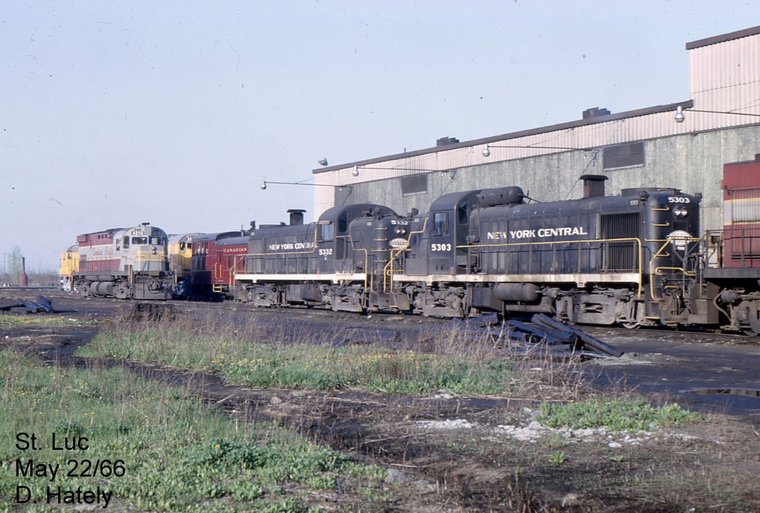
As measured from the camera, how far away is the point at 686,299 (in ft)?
64.7

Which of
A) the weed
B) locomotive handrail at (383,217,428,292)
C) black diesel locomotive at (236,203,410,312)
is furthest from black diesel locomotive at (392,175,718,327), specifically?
the weed

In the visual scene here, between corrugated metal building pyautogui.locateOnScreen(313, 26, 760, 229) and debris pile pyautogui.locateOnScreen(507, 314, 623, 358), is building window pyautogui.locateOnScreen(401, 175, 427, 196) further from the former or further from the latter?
debris pile pyautogui.locateOnScreen(507, 314, 623, 358)

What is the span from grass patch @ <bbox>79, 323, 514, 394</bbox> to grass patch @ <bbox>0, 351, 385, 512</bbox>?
272 centimetres

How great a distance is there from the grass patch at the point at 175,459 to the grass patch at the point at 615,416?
8.77 ft

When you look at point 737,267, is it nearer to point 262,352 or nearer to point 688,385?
point 688,385

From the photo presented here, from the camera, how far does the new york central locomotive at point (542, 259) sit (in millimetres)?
19469

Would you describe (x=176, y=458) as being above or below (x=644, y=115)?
below

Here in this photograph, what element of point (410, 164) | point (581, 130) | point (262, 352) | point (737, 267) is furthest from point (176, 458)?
point (410, 164)

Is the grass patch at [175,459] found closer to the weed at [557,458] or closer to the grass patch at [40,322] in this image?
the weed at [557,458]

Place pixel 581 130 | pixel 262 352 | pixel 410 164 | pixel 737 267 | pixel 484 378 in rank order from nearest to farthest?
pixel 484 378
pixel 262 352
pixel 737 267
pixel 581 130
pixel 410 164

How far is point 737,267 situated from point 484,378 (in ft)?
32.8

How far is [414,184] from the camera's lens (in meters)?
44.1

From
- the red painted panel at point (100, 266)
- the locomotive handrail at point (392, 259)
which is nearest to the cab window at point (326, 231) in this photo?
the locomotive handrail at point (392, 259)

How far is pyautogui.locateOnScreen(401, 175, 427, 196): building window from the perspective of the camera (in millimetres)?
43375
